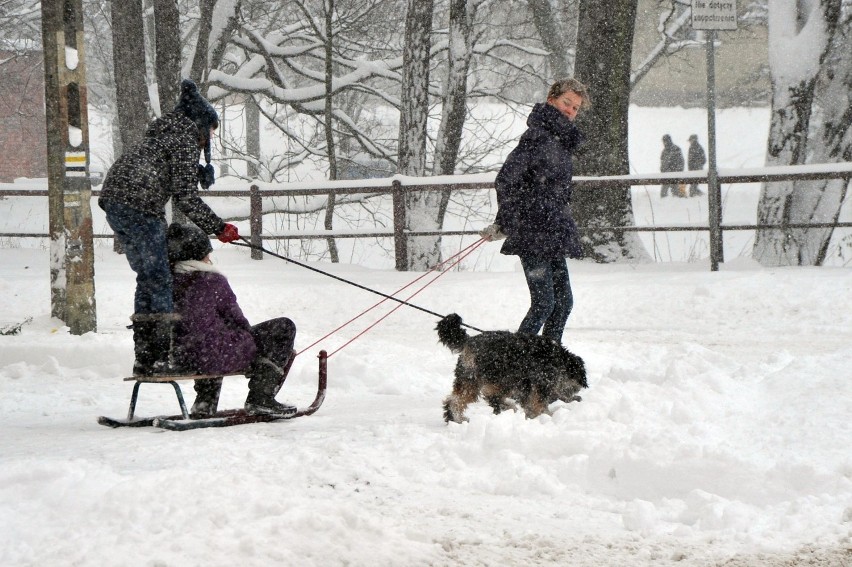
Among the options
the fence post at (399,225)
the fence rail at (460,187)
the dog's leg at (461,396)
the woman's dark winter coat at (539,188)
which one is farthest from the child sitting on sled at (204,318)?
the fence post at (399,225)

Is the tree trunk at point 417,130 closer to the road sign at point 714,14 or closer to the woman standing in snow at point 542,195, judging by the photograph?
the road sign at point 714,14

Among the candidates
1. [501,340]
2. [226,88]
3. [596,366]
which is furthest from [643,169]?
[501,340]

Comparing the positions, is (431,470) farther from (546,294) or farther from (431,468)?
(546,294)

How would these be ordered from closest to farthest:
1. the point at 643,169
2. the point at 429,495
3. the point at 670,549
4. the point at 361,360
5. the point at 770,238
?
the point at 670,549
the point at 429,495
the point at 361,360
the point at 770,238
the point at 643,169

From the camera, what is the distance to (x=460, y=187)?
1310 cm

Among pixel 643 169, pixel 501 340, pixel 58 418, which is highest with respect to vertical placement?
pixel 643 169

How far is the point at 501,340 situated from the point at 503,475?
1271mm

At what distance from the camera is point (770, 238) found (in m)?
12.7

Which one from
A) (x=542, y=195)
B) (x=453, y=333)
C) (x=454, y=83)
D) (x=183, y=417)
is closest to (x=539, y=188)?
(x=542, y=195)

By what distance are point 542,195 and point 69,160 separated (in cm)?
505

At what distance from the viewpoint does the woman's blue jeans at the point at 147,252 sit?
18.3 ft

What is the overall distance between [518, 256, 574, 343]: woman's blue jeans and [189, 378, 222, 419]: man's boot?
1.98 meters

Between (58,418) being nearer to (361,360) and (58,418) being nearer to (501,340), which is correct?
(361,360)

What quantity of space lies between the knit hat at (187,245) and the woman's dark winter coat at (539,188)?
75.1 inches
